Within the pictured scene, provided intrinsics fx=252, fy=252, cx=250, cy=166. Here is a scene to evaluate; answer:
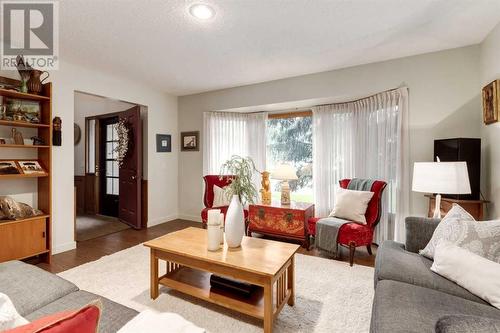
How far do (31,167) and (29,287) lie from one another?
7.05ft

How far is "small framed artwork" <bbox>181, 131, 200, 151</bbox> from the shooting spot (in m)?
4.93

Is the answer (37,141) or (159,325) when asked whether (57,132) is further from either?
(159,325)

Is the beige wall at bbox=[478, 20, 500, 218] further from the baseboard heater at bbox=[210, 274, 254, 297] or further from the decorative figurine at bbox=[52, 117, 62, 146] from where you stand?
the decorative figurine at bbox=[52, 117, 62, 146]

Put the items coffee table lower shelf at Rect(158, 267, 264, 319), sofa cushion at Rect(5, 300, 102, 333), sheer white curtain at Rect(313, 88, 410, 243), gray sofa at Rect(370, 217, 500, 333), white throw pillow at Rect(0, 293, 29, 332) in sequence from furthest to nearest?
sheer white curtain at Rect(313, 88, 410, 243) → coffee table lower shelf at Rect(158, 267, 264, 319) → gray sofa at Rect(370, 217, 500, 333) → white throw pillow at Rect(0, 293, 29, 332) → sofa cushion at Rect(5, 300, 102, 333)

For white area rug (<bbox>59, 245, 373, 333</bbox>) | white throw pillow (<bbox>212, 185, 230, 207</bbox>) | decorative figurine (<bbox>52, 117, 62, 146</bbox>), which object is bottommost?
white area rug (<bbox>59, 245, 373, 333</bbox>)

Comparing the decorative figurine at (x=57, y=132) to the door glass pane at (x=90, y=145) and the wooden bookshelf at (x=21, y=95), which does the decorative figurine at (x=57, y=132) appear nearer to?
the wooden bookshelf at (x=21, y=95)

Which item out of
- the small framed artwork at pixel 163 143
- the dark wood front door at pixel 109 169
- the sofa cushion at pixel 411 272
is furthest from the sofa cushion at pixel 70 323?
the dark wood front door at pixel 109 169

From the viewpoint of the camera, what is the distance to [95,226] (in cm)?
456

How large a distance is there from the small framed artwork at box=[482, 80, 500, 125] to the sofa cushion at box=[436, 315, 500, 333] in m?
2.35

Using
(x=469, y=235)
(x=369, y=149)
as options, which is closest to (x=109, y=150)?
(x=369, y=149)

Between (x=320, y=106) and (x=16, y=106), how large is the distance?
3979mm

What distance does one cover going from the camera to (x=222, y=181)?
13.8 feet

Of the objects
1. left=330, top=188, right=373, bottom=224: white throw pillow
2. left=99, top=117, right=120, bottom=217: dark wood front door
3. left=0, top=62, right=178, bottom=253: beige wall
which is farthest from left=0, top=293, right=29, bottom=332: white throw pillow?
left=99, top=117, right=120, bottom=217: dark wood front door

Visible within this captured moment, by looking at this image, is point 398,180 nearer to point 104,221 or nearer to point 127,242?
point 127,242
